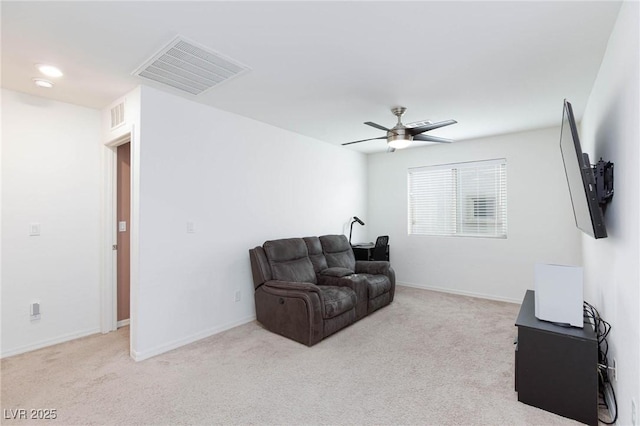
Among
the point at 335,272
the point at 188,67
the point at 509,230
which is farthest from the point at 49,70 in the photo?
the point at 509,230

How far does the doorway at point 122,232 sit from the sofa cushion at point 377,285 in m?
2.95

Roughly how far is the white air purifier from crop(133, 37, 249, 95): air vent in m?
2.75

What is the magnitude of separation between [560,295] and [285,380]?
208cm

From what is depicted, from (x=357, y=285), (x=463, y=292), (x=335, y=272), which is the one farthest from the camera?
(x=463, y=292)

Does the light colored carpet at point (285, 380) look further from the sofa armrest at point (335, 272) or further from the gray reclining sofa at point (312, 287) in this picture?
the sofa armrest at point (335, 272)

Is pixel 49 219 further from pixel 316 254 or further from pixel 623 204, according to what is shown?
pixel 623 204

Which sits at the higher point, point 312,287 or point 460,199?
point 460,199

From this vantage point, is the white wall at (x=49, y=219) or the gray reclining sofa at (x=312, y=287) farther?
the gray reclining sofa at (x=312, y=287)

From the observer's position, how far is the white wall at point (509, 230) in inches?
168

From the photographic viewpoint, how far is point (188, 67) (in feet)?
8.24

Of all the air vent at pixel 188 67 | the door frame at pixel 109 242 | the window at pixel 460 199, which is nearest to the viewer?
the air vent at pixel 188 67

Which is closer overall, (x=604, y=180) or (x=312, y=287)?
(x=604, y=180)

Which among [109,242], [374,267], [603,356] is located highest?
[109,242]

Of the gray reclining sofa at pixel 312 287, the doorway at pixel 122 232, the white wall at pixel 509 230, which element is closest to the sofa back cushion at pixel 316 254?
the gray reclining sofa at pixel 312 287
